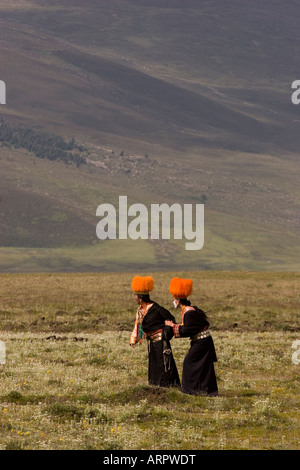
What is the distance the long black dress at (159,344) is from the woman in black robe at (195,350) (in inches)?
11.6

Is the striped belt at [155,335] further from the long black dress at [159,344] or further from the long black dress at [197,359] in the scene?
the long black dress at [197,359]

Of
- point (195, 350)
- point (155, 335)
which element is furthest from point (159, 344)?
point (195, 350)

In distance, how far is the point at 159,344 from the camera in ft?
64.1

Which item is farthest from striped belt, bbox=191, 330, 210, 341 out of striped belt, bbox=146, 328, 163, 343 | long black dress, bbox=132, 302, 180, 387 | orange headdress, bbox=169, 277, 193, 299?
orange headdress, bbox=169, 277, 193, 299

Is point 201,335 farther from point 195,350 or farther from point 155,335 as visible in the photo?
point 155,335

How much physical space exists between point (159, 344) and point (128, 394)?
1.39m

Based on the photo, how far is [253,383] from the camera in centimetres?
2181

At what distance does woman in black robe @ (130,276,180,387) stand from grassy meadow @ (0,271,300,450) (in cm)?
63

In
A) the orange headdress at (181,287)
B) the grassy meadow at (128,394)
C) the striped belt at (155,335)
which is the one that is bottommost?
the grassy meadow at (128,394)

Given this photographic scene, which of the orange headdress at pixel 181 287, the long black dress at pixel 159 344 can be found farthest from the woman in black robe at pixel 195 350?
the long black dress at pixel 159 344

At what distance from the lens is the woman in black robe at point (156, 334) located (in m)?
19.5

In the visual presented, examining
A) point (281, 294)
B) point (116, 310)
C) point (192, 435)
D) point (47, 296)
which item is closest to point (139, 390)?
point (192, 435)
